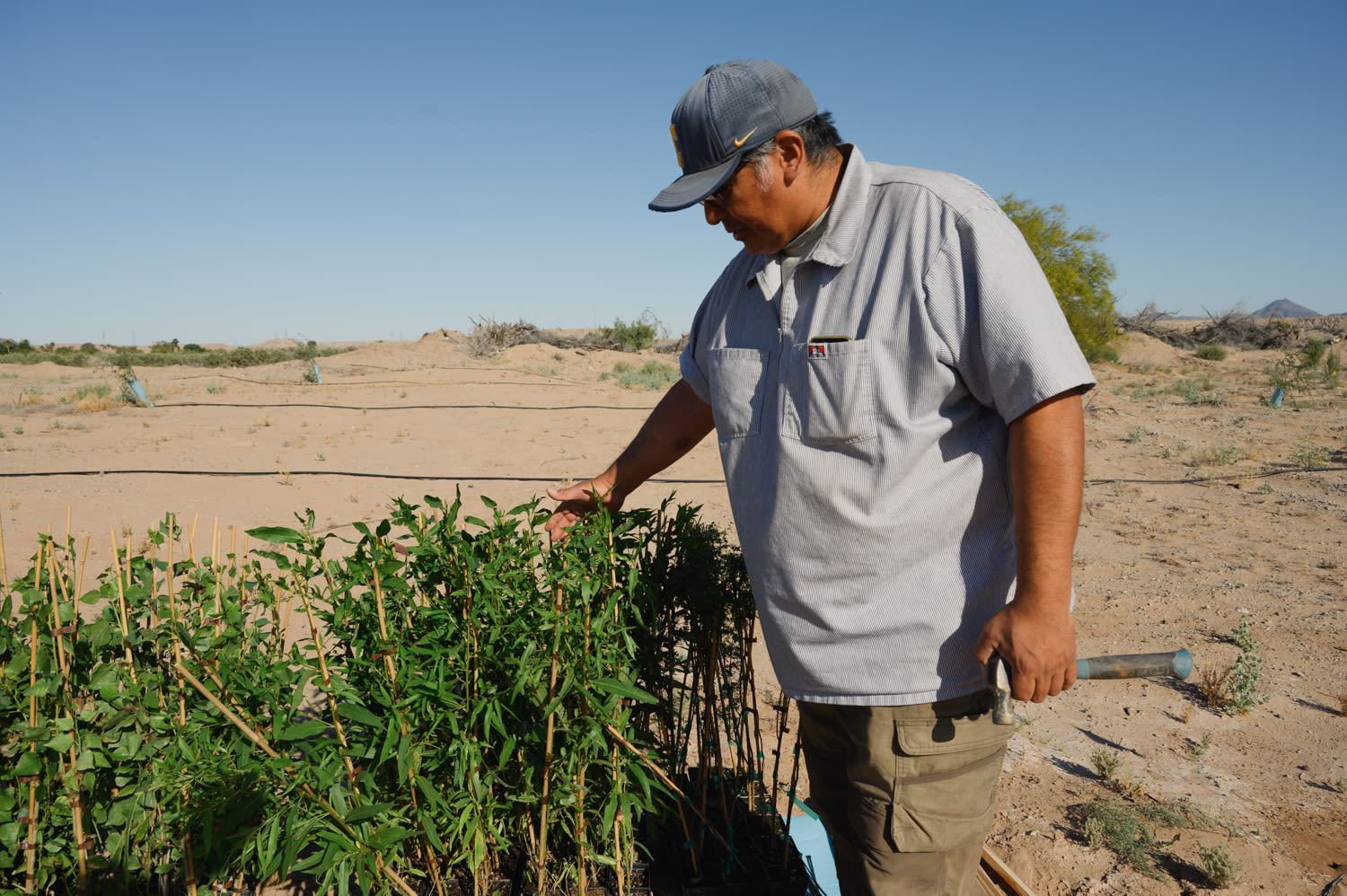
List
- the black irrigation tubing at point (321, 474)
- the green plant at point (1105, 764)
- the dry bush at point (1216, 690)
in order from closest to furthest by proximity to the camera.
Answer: the green plant at point (1105, 764)
the dry bush at point (1216, 690)
the black irrigation tubing at point (321, 474)

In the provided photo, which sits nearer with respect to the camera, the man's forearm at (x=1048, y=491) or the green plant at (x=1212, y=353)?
the man's forearm at (x=1048, y=491)

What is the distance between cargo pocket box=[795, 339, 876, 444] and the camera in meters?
1.33

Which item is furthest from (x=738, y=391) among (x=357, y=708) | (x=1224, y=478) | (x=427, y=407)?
(x=427, y=407)

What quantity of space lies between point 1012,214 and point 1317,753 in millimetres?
19876

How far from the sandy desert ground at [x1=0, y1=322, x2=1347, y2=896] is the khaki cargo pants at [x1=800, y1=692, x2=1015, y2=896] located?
4.18 ft

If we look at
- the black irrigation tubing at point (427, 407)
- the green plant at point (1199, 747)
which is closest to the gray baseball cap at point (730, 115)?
the green plant at point (1199, 747)

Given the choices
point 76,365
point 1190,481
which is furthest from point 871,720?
point 76,365

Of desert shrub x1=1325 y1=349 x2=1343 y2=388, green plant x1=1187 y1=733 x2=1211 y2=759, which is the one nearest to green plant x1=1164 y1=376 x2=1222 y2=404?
desert shrub x1=1325 y1=349 x2=1343 y2=388

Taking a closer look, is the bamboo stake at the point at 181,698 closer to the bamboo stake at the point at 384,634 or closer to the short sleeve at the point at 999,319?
the bamboo stake at the point at 384,634

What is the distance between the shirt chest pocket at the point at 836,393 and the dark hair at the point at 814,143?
348 mm

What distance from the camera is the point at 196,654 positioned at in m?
1.61

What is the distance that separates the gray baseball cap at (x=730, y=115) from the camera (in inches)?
55.1

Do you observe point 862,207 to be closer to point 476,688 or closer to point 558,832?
point 476,688

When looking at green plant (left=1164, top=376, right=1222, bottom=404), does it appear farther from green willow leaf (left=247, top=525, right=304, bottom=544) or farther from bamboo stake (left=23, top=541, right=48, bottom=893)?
bamboo stake (left=23, top=541, right=48, bottom=893)
